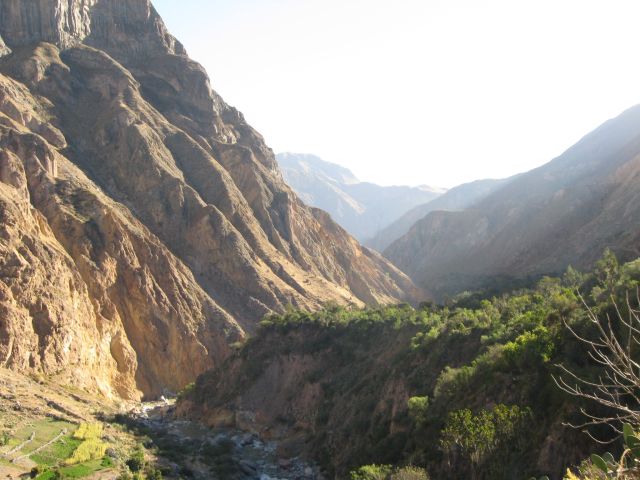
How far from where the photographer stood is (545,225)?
92125 mm

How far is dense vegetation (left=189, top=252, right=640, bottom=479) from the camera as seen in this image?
58.4ft

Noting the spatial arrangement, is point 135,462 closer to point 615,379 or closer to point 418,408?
point 418,408

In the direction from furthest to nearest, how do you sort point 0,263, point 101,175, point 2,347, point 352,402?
1. point 101,175
2. point 0,263
3. point 2,347
4. point 352,402

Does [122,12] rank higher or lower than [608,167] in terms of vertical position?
higher

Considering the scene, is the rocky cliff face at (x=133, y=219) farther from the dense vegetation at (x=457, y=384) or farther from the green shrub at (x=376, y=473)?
the green shrub at (x=376, y=473)

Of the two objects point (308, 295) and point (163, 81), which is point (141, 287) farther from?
point (163, 81)

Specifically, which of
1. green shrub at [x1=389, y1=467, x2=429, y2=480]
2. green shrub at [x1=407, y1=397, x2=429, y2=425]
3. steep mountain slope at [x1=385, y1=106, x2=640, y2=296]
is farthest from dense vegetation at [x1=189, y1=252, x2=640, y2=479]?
steep mountain slope at [x1=385, y1=106, x2=640, y2=296]

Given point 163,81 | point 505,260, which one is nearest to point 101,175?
point 163,81

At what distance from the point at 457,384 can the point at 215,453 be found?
56.9ft

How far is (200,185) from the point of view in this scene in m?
77.5

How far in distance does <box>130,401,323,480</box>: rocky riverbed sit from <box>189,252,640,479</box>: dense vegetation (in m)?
2.34

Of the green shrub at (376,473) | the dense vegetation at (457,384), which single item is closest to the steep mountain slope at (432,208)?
the dense vegetation at (457,384)

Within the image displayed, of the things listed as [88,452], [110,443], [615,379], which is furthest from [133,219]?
[615,379]

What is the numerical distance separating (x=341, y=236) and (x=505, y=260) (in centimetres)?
2763
